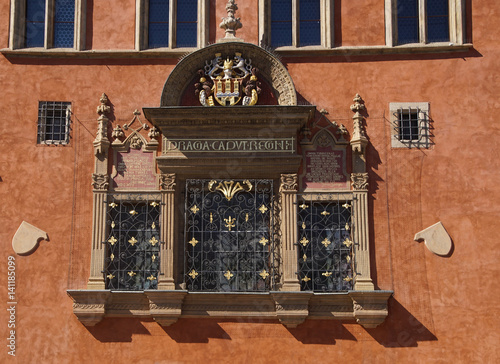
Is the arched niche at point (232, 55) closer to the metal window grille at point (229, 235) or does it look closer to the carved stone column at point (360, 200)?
the carved stone column at point (360, 200)

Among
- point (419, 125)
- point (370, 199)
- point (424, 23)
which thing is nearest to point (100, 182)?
point (370, 199)

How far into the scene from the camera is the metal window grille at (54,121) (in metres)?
14.7

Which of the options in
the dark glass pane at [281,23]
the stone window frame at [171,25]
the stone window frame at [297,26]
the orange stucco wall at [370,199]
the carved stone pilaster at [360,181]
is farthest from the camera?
the dark glass pane at [281,23]

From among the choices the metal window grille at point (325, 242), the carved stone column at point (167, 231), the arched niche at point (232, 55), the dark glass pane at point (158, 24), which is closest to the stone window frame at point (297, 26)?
the arched niche at point (232, 55)

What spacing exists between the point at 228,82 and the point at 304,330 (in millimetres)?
4365

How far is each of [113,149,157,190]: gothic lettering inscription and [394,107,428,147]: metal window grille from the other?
4.25 meters

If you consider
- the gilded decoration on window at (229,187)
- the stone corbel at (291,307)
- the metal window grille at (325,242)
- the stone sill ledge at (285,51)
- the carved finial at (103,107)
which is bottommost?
the stone corbel at (291,307)

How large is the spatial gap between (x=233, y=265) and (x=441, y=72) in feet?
15.9

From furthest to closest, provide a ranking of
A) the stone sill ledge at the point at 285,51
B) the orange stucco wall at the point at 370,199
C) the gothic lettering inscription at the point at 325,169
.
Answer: the stone sill ledge at the point at 285,51 < the gothic lettering inscription at the point at 325,169 < the orange stucco wall at the point at 370,199

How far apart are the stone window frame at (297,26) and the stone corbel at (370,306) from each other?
169 inches

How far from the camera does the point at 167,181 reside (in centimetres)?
1434

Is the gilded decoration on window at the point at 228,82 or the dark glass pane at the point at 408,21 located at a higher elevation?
the dark glass pane at the point at 408,21

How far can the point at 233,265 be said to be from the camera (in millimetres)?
14180

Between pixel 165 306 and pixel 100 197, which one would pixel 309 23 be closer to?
pixel 100 197
